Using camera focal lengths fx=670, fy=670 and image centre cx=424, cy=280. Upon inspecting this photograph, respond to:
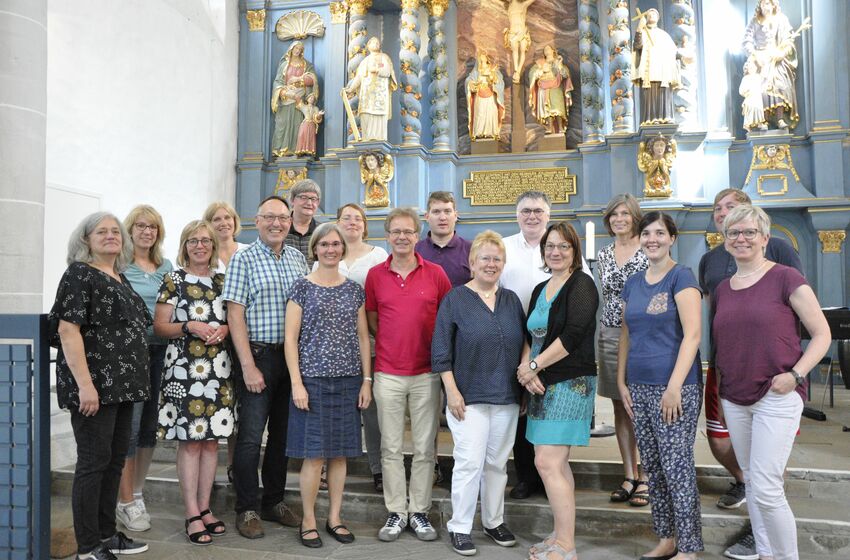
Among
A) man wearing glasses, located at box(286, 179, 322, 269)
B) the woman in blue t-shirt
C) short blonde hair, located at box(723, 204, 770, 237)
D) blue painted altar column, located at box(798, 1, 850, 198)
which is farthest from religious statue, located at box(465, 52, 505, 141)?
short blonde hair, located at box(723, 204, 770, 237)

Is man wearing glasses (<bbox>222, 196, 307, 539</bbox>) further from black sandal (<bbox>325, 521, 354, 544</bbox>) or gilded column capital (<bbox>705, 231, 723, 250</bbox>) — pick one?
gilded column capital (<bbox>705, 231, 723, 250</bbox>)

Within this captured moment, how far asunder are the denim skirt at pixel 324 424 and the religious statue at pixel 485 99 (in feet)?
20.5

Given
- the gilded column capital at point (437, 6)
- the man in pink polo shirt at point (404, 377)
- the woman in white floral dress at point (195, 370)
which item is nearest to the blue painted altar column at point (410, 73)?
the gilded column capital at point (437, 6)

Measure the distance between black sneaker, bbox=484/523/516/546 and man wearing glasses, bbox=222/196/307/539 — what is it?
1.14m

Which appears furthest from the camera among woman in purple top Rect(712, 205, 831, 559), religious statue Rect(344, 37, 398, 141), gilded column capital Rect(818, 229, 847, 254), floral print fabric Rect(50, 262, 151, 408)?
religious statue Rect(344, 37, 398, 141)

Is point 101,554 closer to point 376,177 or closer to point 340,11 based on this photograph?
point 376,177

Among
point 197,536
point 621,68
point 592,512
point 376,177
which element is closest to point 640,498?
point 592,512

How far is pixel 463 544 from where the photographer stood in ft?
10.2

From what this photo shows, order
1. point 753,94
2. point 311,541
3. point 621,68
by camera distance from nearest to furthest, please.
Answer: point 311,541
point 753,94
point 621,68

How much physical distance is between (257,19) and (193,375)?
25.6 feet

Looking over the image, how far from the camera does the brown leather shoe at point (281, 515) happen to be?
3494 mm

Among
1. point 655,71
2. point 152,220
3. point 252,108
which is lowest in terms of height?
point 152,220

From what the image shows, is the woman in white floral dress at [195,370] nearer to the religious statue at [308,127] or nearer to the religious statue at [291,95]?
the religious statue at [308,127]

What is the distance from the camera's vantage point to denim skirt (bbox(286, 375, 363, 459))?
321 cm
